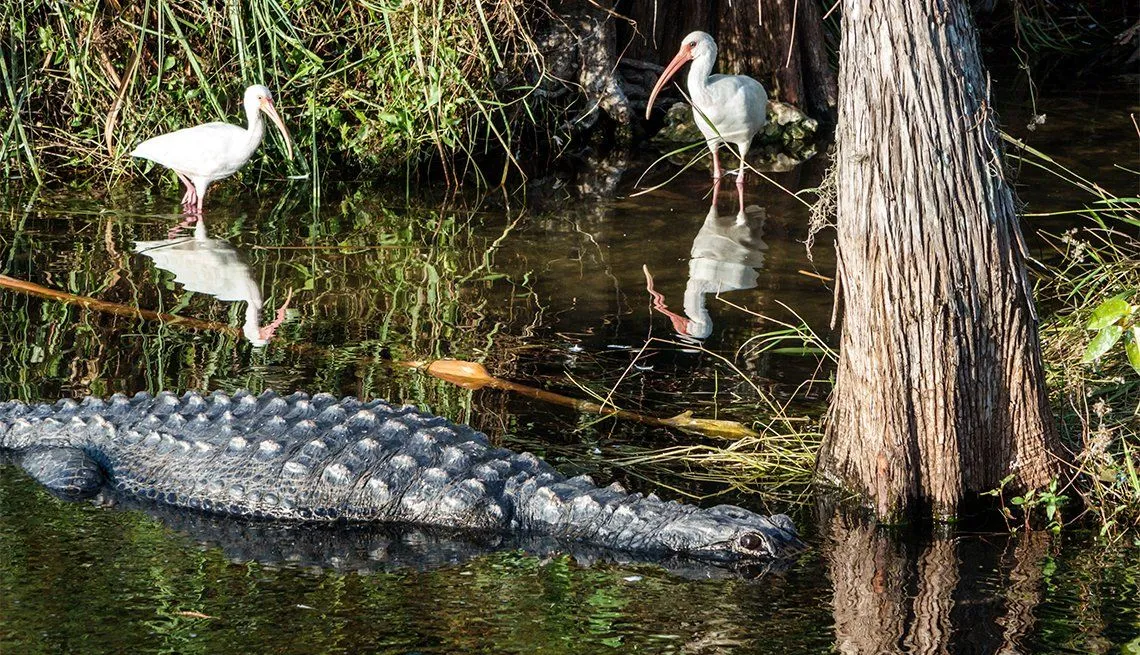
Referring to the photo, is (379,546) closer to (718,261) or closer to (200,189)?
(718,261)

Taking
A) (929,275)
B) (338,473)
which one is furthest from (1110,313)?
(338,473)

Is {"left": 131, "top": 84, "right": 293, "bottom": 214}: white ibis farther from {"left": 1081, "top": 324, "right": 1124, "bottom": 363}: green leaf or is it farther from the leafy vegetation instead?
{"left": 1081, "top": 324, "right": 1124, "bottom": 363}: green leaf

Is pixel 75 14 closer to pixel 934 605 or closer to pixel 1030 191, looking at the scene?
pixel 1030 191

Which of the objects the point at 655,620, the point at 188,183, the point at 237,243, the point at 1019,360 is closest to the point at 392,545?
the point at 655,620

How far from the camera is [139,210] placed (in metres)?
8.01

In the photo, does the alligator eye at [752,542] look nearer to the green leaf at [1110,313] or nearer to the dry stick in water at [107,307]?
the green leaf at [1110,313]

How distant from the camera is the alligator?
381cm

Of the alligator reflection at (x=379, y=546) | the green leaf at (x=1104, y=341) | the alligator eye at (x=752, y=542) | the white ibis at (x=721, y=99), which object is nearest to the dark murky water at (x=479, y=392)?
the alligator reflection at (x=379, y=546)

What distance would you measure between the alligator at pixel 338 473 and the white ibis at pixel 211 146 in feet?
10.6

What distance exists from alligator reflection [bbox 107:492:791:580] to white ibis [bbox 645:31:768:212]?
4807mm

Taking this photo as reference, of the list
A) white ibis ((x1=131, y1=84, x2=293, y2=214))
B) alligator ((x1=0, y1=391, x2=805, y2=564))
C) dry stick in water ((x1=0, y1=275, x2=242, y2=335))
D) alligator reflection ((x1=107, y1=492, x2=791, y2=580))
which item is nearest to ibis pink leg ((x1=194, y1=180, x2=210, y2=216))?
white ibis ((x1=131, y1=84, x2=293, y2=214))

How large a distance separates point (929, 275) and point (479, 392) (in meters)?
1.95

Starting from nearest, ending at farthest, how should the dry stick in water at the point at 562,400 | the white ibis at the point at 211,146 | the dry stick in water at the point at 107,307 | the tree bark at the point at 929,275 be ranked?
1. the tree bark at the point at 929,275
2. the dry stick in water at the point at 562,400
3. the dry stick in water at the point at 107,307
4. the white ibis at the point at 211,146

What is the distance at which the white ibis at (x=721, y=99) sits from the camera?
8602 millimetres
